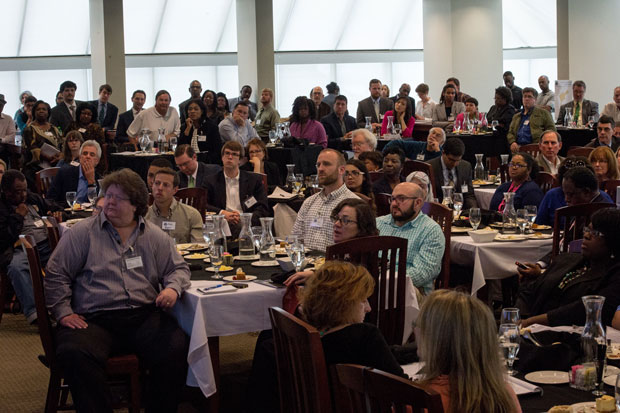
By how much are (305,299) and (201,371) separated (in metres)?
1.21

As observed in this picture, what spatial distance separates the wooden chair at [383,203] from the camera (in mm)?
6289

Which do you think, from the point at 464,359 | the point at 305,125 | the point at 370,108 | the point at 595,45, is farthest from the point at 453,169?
the point at 595,45

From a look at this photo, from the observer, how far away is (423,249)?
15.3 feet

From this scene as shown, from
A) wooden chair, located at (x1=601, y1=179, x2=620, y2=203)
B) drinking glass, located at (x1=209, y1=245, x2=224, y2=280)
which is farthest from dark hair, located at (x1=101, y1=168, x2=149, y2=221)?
wooden chair, located at (x1=601, y1=179, x2=620, y2=203)

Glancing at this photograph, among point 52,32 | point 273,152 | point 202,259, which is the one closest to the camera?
point 202,259

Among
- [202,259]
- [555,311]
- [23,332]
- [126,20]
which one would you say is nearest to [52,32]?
[126,20]

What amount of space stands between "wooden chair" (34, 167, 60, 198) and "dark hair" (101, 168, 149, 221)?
4.24 m

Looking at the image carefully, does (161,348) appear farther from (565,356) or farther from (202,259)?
(565,356)

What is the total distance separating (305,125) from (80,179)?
14.2 ft

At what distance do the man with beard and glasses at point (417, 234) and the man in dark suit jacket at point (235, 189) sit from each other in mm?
2107

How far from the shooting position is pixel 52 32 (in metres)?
19.9

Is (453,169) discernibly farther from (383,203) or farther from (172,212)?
(172,212)

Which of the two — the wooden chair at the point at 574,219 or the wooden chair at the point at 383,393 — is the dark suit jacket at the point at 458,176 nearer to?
the wooden chair at the point at 574,219

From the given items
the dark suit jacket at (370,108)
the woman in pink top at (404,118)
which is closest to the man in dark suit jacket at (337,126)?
the woman in pink top at (404,118)
